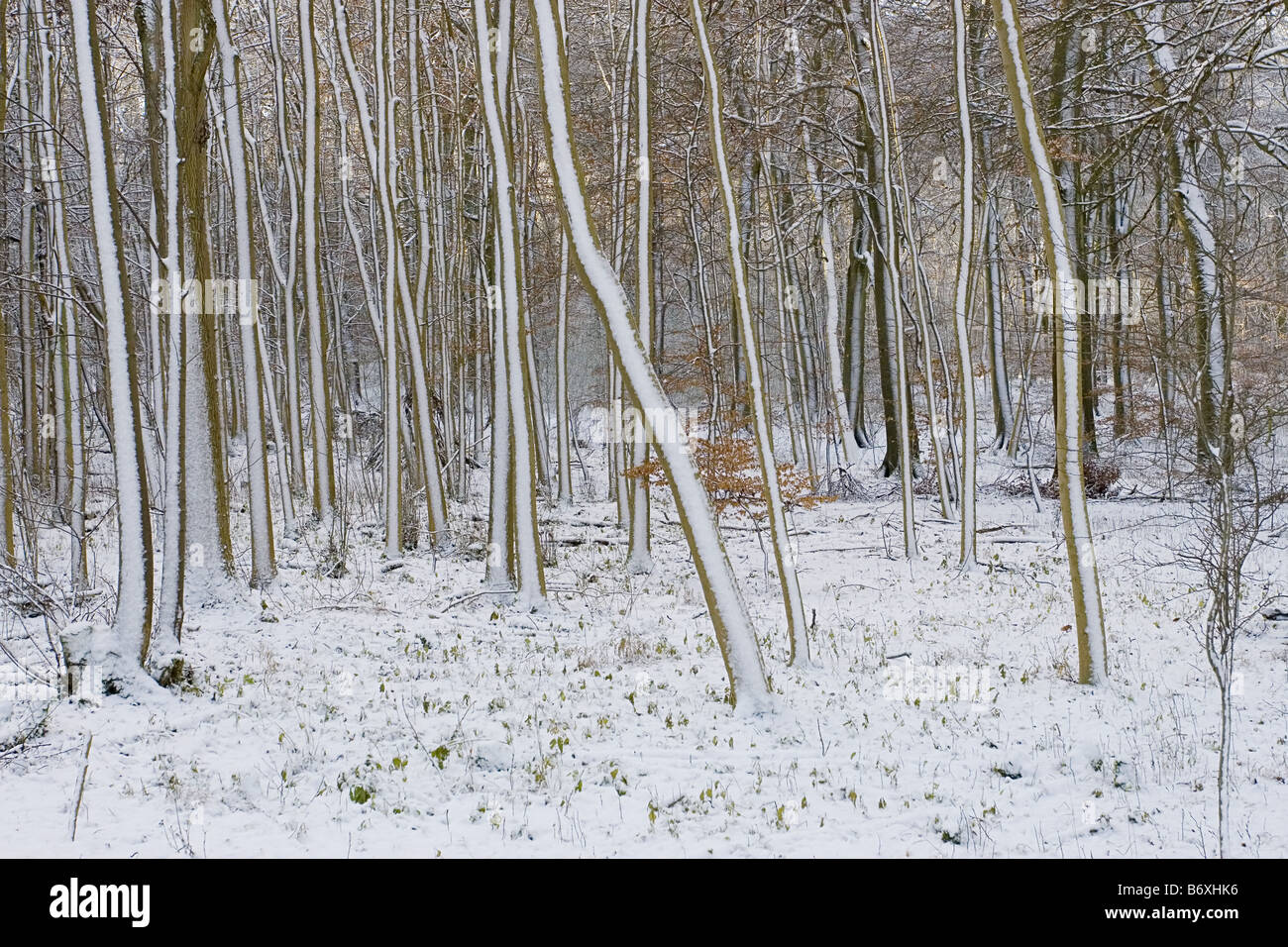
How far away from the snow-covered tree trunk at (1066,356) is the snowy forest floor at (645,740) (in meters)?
0.48

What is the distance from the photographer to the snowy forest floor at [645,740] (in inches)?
168

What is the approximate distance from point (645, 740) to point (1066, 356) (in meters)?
4.57

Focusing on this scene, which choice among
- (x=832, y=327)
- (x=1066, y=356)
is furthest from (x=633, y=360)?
(x=832, y=327)

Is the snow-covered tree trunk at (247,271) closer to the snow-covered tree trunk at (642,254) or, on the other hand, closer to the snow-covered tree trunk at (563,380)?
the snow-covered tree trunk at (642,254)

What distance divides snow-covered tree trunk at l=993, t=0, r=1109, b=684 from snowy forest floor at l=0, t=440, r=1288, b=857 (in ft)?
1.56

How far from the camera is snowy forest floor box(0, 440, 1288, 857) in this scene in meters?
4.27

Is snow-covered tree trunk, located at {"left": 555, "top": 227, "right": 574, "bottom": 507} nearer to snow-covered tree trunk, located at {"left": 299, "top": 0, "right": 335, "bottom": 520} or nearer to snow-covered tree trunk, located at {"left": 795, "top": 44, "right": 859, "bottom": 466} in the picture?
snow-covered tree trunk, located at {"left": 299, "top": 0, "right": 335, "bottom": 520}

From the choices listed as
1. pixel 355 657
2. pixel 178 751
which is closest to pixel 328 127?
pixel 355 657

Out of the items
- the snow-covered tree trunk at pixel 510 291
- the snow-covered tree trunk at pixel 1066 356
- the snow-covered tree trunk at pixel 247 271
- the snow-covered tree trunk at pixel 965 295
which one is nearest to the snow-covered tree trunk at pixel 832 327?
the snow-covered tree trunk at pixel 965 295

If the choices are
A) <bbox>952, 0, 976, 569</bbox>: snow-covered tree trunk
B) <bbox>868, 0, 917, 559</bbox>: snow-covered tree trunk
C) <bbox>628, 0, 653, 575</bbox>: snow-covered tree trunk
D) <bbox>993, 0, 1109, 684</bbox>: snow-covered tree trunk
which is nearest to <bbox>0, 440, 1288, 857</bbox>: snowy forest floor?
<bbox>993, 0, 1109, 684</bbox>: snow-covered tree trunk

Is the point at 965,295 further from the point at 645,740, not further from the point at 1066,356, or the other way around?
the point at 645,740

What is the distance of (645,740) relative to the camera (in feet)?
18.8

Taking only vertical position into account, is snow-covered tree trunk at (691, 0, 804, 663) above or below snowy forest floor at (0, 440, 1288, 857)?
above
